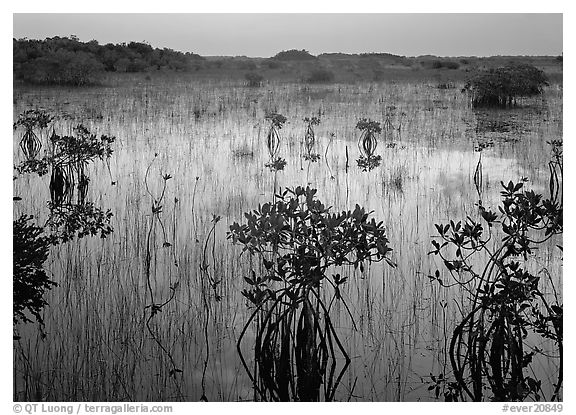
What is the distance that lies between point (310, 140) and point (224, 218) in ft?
5.14

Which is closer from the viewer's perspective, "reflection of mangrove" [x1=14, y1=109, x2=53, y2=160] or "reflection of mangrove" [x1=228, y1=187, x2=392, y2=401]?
"reflection of mangrove" [x1=228, y1=187, x2=392, y2=401]

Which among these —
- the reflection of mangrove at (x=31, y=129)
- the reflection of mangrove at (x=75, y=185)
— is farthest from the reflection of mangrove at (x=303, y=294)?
the reflection of mangrove at (x=31, y=129)

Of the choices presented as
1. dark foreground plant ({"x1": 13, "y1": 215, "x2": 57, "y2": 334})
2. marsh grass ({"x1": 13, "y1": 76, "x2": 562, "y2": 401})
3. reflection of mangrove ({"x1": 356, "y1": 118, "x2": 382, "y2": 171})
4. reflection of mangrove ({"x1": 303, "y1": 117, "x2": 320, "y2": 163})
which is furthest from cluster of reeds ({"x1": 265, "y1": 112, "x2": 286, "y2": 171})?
dark foreground plant ({"x1": 13, "y1": 215, "x2": 57, "y2": 334})

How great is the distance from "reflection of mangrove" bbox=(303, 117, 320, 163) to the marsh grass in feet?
0.24

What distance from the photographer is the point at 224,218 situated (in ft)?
15.9

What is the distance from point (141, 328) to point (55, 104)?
275 cm

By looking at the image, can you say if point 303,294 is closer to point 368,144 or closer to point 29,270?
point 29,270

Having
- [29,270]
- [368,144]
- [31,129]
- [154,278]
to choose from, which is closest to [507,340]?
[154,278]

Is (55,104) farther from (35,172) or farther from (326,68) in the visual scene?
(326,68)

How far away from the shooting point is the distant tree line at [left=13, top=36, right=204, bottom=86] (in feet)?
16.1

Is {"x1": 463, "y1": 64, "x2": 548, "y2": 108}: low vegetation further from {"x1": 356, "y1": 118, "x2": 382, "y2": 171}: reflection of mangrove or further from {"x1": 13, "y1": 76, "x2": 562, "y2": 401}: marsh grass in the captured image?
{"x1": 356, "y1": 118, "x2": 382, "y2": 171}: reflection of mangrove

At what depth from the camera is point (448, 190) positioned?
5.22 meters

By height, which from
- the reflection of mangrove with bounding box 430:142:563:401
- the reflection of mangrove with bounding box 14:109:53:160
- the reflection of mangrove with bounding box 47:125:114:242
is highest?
the reflection of mangrove with bounding box 14:109:53:160
